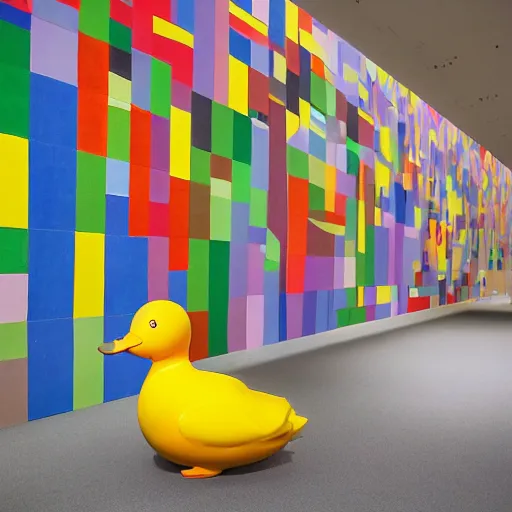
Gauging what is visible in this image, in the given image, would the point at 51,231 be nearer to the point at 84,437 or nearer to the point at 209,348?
the point at 84,437

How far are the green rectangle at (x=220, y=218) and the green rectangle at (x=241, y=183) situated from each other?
3.3 inches

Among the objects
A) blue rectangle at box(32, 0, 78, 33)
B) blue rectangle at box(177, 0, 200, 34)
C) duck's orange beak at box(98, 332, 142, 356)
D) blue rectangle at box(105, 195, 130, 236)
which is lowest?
duck's orange beak at box(98, 332, 142, 356)

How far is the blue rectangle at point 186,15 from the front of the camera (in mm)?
2562

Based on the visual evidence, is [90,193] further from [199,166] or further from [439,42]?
[439,42]

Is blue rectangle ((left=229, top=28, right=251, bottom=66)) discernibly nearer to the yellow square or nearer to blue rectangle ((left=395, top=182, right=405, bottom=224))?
the yellow square

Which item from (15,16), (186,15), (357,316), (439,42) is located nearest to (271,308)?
(357,316)

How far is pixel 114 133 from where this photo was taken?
86.3 inches

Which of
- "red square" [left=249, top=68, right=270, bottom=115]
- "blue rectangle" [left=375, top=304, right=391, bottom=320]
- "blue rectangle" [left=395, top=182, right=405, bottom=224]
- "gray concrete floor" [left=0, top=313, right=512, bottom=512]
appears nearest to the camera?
"gray concrete floor" [left=0, top=313, right=512, bottom=512]

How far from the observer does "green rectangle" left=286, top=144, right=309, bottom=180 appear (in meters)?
3.38

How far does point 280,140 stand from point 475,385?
67.2 inches

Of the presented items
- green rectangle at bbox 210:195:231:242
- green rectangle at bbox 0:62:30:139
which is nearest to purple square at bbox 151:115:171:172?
green rectangle at bbox 210:195:231:242

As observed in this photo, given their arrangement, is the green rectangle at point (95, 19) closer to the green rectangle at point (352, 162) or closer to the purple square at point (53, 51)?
the purple square at point (53, 51)

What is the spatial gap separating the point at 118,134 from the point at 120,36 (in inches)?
15.6

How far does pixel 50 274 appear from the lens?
1.95 meters
